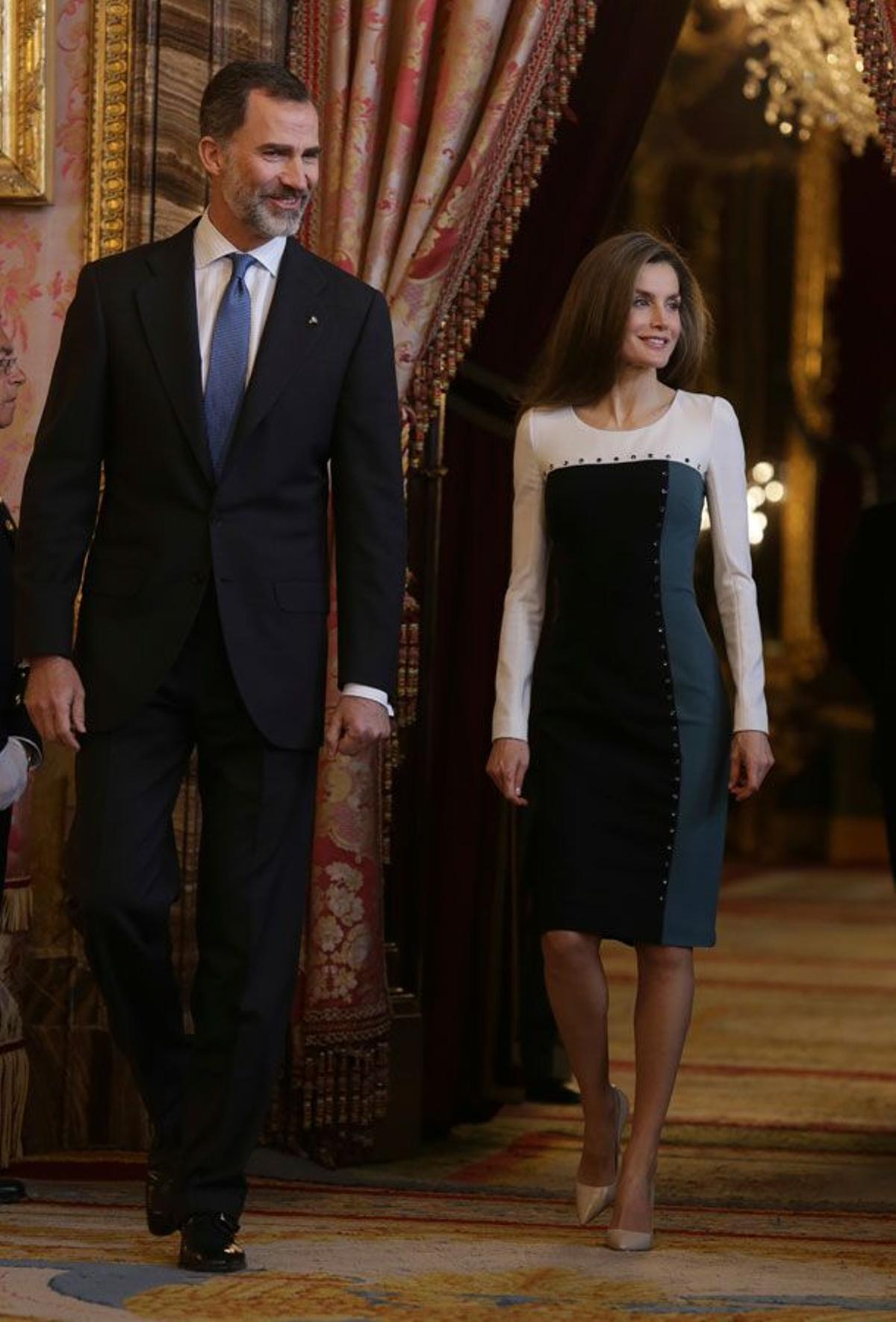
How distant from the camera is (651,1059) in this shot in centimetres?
380

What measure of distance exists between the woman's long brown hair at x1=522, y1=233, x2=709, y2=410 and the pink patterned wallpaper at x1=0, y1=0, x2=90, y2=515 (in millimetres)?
1282

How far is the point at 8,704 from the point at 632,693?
3.56 ft

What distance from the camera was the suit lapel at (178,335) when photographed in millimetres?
3512

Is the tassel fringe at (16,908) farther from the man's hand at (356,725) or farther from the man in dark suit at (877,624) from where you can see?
the man in dark suit at (877,624)

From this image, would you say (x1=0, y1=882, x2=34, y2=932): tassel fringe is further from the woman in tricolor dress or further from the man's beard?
the man's beard

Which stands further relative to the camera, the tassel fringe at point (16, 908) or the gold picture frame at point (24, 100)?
the gold picture frame at point (24, 100)

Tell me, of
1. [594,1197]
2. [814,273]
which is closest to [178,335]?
[594,1197]

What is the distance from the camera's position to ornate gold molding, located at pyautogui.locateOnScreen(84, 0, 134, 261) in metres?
4.76

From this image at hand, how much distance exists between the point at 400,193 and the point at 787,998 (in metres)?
4.19

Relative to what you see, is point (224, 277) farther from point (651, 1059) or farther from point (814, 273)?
point (814, 273)

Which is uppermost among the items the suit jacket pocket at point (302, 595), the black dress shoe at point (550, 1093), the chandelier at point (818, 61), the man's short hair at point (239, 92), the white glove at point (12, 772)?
the chandelier at point (818, 61)

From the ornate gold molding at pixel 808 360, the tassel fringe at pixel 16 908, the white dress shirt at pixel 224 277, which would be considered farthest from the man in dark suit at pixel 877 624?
the ornate gold molding at pixel 808 360

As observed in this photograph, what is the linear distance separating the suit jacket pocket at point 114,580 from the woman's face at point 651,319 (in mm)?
969

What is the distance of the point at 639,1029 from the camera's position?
12.5 ft
